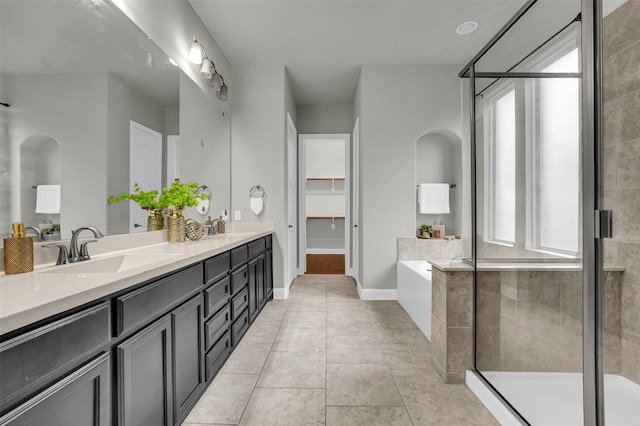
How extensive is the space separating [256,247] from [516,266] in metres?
2.16

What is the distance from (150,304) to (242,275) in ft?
4.29

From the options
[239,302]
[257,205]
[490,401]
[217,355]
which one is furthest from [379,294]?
[217,355]

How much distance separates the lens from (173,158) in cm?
244

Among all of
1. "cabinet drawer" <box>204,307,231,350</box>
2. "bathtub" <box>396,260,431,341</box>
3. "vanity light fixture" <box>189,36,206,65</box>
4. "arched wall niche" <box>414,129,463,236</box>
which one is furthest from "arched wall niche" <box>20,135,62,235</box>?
"arched wall niche" <box>414,129,463,236</box>

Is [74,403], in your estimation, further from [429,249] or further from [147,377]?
[429,249]

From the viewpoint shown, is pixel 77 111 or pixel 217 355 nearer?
pixel 77 111

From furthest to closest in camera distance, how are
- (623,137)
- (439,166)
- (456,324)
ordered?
1. (439,166)
2. (456,324)
3. (623,137)

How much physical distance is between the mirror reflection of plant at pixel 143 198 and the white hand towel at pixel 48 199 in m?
0.34

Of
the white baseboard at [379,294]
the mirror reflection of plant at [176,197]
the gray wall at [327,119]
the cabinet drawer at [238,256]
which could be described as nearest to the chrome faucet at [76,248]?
the mirror reflection of plant at [176,197]

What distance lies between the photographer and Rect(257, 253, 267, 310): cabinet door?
10.2 feet

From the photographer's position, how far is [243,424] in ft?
5.08

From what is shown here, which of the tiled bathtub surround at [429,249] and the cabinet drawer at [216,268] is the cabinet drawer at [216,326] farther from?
the tiled bathtub surround at [429,249]

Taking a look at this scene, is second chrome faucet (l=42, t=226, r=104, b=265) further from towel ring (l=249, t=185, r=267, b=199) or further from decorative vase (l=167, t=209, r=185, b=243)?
towel ring (l=249, t=185, r=267, b=199)

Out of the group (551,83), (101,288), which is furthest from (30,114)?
(551,83)
